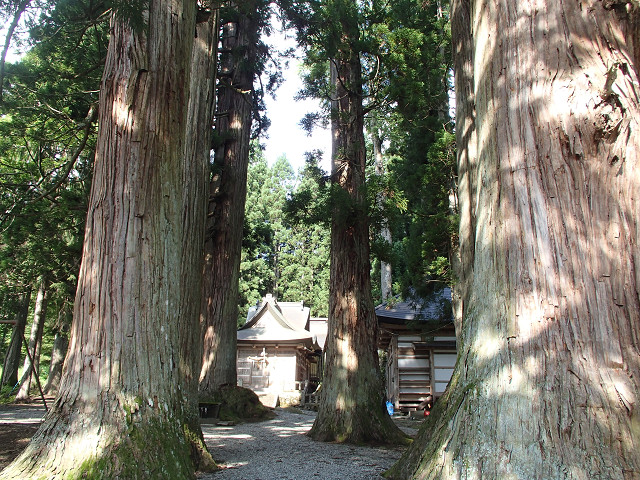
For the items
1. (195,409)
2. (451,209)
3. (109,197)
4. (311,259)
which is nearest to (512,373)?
(109,197)

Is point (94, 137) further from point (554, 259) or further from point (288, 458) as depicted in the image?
point (554, 259)

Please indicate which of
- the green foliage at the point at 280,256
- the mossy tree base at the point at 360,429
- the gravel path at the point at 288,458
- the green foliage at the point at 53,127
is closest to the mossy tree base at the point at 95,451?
the gravel path at the point at 288,458

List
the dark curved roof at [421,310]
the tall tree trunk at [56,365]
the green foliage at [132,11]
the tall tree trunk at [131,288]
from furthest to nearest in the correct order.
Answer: the tall tree trunk at [56,365] < the dark curved roof at [421,310] < the green foliage at [132,11] < the tall tree trunk at [131,288]

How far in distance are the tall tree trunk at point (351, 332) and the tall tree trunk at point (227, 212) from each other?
11.3 ft

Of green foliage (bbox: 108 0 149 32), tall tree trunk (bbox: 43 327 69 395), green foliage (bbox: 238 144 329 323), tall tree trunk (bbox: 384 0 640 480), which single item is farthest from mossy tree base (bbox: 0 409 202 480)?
green foliage (bbox: 238 144 329 323)

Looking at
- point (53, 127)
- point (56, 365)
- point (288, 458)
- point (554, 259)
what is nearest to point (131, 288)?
point (554, 259)

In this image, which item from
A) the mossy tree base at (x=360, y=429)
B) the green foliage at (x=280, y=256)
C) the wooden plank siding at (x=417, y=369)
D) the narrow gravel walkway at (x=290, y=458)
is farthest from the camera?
the green foliage at (x=280, y=256)

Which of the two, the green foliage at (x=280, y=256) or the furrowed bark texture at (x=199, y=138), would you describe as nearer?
the furrowed bark texture at (x=199, y=138)

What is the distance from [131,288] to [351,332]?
4.52 m

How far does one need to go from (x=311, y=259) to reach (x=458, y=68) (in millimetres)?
36131

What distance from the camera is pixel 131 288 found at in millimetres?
3139

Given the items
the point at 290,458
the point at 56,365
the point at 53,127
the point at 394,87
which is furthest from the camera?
the point at 56,365

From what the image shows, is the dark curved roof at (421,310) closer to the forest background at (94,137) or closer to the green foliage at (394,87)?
the forest background at (94,137)

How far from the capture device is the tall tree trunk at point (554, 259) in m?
1.74
